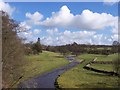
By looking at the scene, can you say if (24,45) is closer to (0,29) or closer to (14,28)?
(14,28)

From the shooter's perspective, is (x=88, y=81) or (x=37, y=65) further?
(x=37, y=65)

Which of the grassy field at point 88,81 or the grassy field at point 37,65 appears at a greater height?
the grassy field at point 37,65

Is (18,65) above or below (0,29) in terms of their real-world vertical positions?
below

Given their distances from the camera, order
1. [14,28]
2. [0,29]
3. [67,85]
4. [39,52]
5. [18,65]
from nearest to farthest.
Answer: [0,29]
[14,28]
[18,65]
[67,85]
[39,52]

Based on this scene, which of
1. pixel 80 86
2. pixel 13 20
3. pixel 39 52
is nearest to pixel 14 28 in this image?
pixel 13 20

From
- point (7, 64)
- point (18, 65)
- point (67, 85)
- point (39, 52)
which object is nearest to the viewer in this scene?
point (7, 64)

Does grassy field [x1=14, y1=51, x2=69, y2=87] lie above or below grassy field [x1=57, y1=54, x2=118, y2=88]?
above

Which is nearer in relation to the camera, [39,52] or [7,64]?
[7,64]

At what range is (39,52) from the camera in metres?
132

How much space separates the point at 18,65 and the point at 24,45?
504cm

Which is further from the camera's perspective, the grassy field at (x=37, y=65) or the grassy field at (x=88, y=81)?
the grassy field at (x=37, y=65)

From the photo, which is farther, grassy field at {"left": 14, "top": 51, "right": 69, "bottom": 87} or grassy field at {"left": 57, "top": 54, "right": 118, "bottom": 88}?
grassy field at {"left": 14, "top": 51, "right": 69, "bottom": 87}

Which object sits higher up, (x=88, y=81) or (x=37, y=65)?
(x=37, y=65)

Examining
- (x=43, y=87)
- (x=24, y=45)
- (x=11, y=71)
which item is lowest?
(x=43, y=87)
